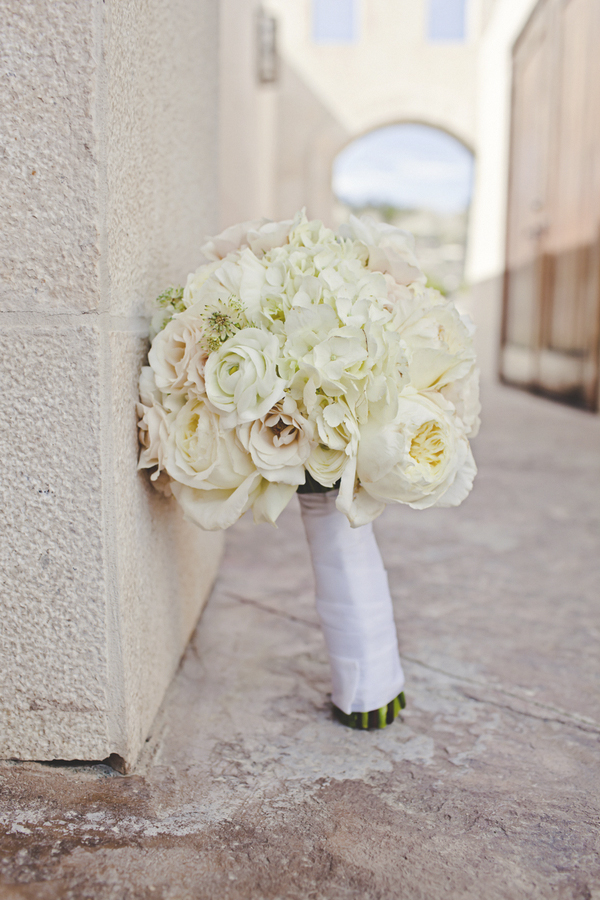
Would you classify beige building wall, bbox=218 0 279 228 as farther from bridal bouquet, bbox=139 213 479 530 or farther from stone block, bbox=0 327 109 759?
stone block, bbox=0 327 109 759

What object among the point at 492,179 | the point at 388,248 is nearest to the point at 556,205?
the point at 492,179

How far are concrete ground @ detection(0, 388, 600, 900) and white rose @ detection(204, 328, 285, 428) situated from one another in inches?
19.0

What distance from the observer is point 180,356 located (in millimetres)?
971

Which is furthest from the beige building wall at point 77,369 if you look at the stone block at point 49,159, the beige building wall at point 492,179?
the beige building wall at point 492,179

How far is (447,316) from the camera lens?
3.20 feet

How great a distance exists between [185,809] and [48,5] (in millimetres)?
940

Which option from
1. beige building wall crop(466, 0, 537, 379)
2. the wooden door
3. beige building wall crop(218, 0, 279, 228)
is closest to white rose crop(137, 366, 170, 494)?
beige building wall crop(218, 0, 279, 228)

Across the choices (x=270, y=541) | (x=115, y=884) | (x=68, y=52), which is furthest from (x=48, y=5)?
(x=270, y=541)

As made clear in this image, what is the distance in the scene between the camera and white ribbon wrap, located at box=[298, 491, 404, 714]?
41.5 inches

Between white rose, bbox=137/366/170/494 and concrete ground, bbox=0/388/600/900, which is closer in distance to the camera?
concrete ground, bbox=0/388/600/900

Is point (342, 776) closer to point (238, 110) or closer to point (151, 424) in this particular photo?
point (151, 424)

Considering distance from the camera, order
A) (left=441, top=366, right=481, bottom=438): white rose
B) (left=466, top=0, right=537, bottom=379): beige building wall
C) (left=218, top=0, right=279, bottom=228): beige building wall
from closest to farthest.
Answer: (left=441, top=366, right=481, bottom=438): white rose, (left=218, top=0, right=279, bottom=228): beige building wall, (left=466, top=0, right=537, bottom=379): beige building wall

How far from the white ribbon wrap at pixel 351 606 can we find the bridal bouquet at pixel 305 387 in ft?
0.37

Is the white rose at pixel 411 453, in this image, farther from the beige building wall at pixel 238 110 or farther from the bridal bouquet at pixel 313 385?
the beige building wall at pixel 238 110
